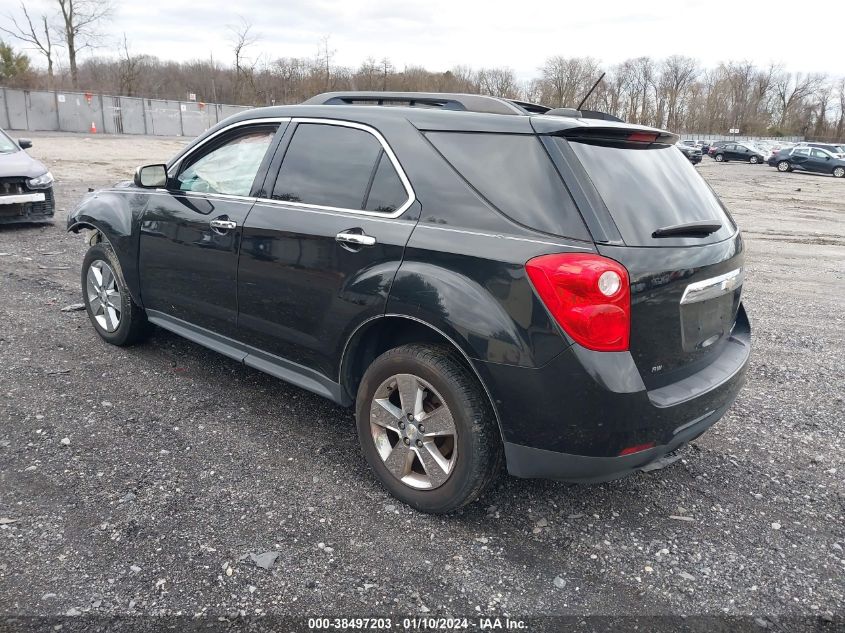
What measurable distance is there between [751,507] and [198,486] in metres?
2.72

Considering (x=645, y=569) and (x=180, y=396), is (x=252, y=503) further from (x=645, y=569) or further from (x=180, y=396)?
(x=645, y=569)

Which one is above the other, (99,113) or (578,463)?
(99,113)

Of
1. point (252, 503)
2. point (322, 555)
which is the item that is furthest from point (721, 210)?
point (252, 503)

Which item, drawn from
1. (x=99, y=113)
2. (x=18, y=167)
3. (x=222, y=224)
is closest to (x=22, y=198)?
(x=18, y=167)

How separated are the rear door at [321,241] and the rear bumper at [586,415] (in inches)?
30.5

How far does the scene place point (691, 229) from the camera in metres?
2.81

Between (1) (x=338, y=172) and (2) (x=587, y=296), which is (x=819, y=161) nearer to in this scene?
(1) (x=338, y=172)

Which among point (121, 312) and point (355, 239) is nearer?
point (355, 239)

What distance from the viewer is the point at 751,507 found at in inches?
125

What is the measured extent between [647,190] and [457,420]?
4.20 ft

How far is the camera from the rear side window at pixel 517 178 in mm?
2562

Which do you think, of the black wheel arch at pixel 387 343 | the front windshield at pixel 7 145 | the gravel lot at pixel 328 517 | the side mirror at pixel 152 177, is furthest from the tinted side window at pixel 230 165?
the front windshield at pixel 7 145

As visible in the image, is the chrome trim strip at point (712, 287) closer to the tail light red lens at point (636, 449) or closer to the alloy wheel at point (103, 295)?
the tail light red lens at point (636, 449)

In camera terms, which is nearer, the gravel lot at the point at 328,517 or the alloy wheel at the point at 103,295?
the gravel lot at the point at 328,517
